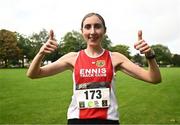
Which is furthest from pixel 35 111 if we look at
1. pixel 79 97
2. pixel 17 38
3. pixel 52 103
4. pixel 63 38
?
pixel 63 38

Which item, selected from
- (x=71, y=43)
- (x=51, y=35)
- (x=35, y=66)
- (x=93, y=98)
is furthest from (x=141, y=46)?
(x=71, y=43)

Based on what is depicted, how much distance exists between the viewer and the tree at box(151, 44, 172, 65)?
140250mm

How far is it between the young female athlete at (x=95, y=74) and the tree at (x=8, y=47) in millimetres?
98151

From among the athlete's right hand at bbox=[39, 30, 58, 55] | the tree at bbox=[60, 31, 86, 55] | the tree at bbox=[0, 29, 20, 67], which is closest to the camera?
the athlete's right hand at bbox=[39, 30, 58, 55]

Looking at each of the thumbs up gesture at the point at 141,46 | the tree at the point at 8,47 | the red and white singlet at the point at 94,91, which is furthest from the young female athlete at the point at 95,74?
the tree at the point at 8,47

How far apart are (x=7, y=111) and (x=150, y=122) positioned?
4327 mm

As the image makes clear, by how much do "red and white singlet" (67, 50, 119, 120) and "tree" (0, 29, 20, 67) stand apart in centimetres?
9821

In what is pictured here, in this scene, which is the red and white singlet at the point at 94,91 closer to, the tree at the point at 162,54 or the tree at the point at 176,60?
the tree at the point at 162,54

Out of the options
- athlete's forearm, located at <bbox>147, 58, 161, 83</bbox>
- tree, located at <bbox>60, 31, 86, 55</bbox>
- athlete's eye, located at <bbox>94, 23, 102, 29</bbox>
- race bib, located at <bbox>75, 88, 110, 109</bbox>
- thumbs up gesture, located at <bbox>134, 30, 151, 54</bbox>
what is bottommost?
race bib, located at <bbox>75, 88, 110, 109</bbox>

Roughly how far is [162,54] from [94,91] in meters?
142

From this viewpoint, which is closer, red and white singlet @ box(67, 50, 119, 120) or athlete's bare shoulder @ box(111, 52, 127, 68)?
red and white singlet @ box(67, 50, 119, 120)

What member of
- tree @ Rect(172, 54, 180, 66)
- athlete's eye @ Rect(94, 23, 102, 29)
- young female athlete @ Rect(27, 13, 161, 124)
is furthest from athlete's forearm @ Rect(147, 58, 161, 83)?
tree @ Rect(172, 54, 180, 66)

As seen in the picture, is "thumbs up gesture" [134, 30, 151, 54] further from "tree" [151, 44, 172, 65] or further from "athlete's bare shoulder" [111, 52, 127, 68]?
"tree" [151, 44, 172, 65]

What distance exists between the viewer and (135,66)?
4328mm
